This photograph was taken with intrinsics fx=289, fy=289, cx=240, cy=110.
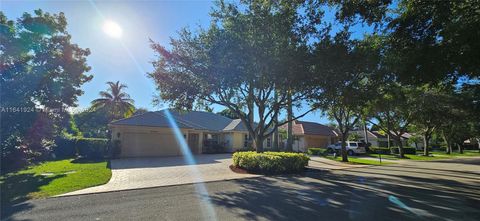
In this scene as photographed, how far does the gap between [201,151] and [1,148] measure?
51.2 ft

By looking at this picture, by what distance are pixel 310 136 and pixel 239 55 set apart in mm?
27870

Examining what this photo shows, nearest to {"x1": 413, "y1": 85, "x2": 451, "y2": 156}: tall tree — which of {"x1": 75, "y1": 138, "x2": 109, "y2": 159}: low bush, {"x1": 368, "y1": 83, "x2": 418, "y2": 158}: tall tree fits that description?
{"x1": 368, "y1": 83, "x2": 418, "y2": 158}: tall tree

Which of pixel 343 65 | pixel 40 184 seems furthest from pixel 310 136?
pixel 40 184

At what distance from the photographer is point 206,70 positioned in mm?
13820

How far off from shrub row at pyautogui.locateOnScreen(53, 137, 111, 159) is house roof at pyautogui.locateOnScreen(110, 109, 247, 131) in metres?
2.47

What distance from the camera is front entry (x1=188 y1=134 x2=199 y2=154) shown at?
26495 millimetres

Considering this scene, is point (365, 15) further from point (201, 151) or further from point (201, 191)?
point (201, 151)

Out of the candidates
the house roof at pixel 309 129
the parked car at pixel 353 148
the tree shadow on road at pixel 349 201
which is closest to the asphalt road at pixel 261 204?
the tree shadow on road at pixel 349 201

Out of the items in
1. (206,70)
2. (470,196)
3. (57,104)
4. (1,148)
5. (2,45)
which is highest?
(2,45)

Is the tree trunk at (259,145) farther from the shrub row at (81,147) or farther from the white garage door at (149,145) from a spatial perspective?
the shrub row at (81,147)

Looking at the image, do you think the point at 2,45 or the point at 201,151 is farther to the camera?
the point at 201,151

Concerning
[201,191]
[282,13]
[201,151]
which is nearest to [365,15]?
[282,13]

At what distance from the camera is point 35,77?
15188 mm

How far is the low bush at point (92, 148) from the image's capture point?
2219cm
